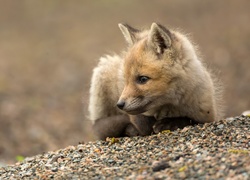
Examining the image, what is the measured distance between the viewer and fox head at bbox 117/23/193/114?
23.3 feet

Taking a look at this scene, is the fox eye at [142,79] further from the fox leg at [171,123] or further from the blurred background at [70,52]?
the blurred background at [70,52]

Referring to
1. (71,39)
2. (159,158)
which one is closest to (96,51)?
(71,39)

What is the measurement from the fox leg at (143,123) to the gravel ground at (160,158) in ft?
0.73

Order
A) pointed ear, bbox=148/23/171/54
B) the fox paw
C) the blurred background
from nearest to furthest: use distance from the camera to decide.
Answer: pointed ear, bbox=148/23/171/54
the fox paw
the blurred background

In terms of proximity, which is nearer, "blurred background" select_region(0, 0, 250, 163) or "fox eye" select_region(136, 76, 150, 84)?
"fox eye" select_region(136, 76, 150, 84)

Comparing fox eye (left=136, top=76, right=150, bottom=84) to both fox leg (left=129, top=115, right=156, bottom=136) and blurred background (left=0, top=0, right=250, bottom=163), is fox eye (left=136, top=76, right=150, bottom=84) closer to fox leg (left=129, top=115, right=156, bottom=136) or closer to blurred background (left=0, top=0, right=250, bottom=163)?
fox leg (left=129, top=115, right=156, bottom=136)

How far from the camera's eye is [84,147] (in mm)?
7457

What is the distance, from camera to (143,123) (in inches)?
300

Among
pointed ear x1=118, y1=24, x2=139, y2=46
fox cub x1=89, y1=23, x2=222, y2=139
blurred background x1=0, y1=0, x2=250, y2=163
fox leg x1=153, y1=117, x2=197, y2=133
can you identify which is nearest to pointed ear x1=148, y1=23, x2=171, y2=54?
fox cub x1=89, y1=23, x2=222, y2=139

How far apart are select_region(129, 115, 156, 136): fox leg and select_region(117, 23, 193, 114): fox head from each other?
0.94 ft

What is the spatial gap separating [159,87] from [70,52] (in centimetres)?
1524

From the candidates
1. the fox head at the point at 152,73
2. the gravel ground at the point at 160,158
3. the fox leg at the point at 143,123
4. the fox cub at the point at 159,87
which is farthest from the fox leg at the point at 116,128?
the fox head at the point at 152,73

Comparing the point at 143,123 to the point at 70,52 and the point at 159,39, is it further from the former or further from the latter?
the point at 70,52

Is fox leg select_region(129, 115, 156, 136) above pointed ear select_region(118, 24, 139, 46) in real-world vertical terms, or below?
below
